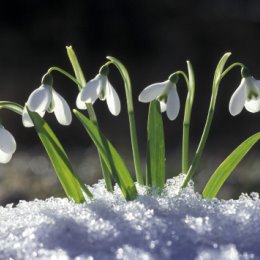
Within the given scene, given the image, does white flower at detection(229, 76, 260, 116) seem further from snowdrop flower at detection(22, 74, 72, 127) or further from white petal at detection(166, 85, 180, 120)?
snowdrop flower at detection(22, 74, 72, 127)

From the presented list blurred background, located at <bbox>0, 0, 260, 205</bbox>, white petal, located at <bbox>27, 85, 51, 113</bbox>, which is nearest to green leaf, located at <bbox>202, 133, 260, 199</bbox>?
white petal, located at <bbox>27, 85, 51, 113</bbox>

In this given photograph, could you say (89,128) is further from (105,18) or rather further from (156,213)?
(105,18)

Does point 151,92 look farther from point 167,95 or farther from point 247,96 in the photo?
point 247,96

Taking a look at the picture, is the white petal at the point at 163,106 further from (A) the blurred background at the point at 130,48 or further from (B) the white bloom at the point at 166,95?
(A) the blurred background at the point at 130,48

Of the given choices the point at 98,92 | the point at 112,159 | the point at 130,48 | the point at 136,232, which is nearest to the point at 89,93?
the point at 98,92

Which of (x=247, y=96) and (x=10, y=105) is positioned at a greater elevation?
(x=10, y=105)

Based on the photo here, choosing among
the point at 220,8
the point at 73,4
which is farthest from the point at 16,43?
the point at 220,8
